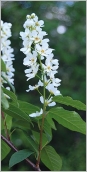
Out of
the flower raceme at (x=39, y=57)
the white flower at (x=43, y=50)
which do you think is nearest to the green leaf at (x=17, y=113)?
the flower raceme at (x=39, y=57)

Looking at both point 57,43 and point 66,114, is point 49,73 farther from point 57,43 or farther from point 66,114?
point 57,43

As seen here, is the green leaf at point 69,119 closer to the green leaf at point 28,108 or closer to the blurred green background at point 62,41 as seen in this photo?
the green leaf at point 28,108

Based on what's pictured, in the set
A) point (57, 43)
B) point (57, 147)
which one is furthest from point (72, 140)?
point (57, 43)

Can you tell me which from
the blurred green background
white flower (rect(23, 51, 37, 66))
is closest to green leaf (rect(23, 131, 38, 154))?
white flower (rect(23, 51, 37, 66))

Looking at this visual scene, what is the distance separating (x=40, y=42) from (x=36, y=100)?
408 cm

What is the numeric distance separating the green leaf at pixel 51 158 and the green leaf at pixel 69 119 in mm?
81

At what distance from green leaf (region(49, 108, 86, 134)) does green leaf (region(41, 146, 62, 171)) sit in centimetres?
8

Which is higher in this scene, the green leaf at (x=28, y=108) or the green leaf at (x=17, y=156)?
the green leaf at (x=28, y=108)

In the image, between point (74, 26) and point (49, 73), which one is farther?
point (74, 26)

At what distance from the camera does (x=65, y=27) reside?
5.44 metres

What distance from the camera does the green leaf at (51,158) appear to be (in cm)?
83

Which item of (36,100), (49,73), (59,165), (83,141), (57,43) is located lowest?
(59,165)

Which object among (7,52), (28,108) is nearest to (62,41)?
(7,52)

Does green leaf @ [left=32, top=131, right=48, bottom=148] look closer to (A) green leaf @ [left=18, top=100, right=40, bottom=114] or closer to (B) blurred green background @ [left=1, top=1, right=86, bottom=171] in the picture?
(A) green leaf @ [left=18, top=100, right=40, bottom=114]
